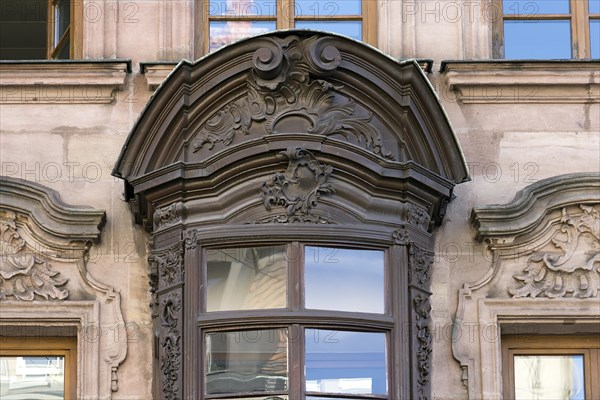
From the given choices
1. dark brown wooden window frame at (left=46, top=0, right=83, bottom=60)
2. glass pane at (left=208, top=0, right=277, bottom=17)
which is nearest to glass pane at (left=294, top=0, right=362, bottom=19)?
glass pane at (left=208, top=0, right=277, bottom=17)

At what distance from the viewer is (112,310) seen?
13.4m

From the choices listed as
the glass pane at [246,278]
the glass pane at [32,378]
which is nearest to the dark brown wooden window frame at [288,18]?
Answer: the glass pane at [246,278]

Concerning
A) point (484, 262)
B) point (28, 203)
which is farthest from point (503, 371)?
point (28, 203)

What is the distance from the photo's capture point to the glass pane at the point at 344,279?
13.0 metres

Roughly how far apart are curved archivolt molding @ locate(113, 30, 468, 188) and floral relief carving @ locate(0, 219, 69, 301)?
819 mm

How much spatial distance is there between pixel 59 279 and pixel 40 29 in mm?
6141

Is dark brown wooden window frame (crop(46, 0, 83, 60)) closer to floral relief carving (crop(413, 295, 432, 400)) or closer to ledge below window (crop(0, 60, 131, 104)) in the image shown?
ledge below window (crop(0, 60, 131, 104))

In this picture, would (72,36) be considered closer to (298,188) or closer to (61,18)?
(61,18)

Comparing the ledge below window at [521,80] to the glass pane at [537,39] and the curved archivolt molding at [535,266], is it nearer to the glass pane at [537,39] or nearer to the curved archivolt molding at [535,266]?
the glass pane at [537,39]

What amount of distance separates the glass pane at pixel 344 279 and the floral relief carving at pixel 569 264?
100cm

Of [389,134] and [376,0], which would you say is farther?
[376,0]

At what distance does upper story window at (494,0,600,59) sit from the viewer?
1446cm

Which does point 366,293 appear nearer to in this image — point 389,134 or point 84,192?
point 389,134

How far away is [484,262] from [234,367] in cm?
195
